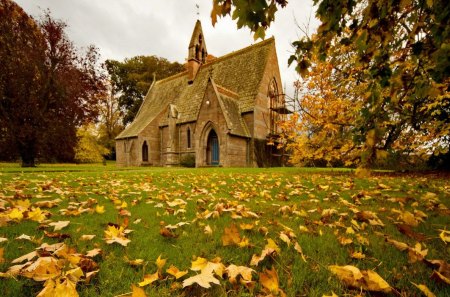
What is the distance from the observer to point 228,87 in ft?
76.7

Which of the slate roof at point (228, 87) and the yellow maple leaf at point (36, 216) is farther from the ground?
the slate roof at point (228, 87)

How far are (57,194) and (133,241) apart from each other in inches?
120

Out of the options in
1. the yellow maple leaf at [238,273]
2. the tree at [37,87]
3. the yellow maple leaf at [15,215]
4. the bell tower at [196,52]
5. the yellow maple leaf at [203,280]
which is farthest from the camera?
the bell tower at [196,52]

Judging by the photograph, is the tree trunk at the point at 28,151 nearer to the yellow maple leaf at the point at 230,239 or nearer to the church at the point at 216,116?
the church at the point at 216,116

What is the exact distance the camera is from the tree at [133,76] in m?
42.5

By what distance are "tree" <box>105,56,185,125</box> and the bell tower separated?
17.5m

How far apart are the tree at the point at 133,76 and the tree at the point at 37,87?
24.2m

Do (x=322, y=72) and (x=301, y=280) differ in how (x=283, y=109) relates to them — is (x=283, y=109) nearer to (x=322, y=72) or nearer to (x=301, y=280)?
(x=322, y=72)

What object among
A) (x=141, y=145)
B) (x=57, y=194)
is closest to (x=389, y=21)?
(x=57, y=194)

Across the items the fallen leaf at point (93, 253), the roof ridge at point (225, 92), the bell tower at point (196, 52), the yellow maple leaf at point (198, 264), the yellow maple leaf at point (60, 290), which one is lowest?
the yellow maple leaf at point (198, 264)

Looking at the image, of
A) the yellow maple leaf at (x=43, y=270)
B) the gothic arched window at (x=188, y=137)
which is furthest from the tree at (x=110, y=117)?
the yellow maple leaf at (x=43, y=270)

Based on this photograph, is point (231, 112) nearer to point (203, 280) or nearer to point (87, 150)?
point (203, 280)

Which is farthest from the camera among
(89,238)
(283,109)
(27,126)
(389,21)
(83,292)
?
(283,109)

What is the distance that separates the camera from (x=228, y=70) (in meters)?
24.6
